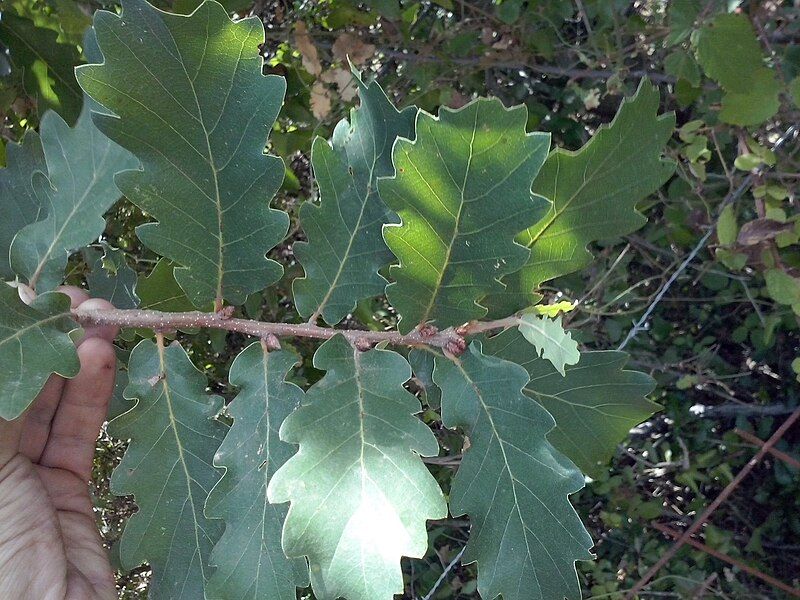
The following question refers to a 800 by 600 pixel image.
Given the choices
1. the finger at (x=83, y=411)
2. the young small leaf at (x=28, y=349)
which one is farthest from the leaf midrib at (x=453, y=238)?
the finger at (x=83, y=411)

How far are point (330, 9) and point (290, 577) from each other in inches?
77.3

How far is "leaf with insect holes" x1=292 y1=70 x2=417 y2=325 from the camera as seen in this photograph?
1.19 m

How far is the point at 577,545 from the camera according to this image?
44.2 inches

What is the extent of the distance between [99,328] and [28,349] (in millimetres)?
280

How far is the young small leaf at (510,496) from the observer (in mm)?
1107

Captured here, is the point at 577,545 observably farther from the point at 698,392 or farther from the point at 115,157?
the point at 698,392

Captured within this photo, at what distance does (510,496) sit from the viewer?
1.12 meters

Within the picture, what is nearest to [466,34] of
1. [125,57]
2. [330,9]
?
[330,9]

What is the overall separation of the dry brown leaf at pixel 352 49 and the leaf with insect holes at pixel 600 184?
1264mm

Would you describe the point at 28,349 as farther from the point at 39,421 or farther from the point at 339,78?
the point at 339,78

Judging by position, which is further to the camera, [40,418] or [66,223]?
[40,418]

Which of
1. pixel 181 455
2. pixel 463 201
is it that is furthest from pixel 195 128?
pixel 181 455

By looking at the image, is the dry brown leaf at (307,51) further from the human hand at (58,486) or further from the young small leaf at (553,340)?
the young small leaf at (553,340)

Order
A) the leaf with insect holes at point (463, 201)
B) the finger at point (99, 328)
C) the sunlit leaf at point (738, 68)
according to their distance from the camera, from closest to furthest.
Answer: the leaf with insect holes at point (463, 201)
the finger at point (99, 328)
the sunlit leaf at point (738, 68)
